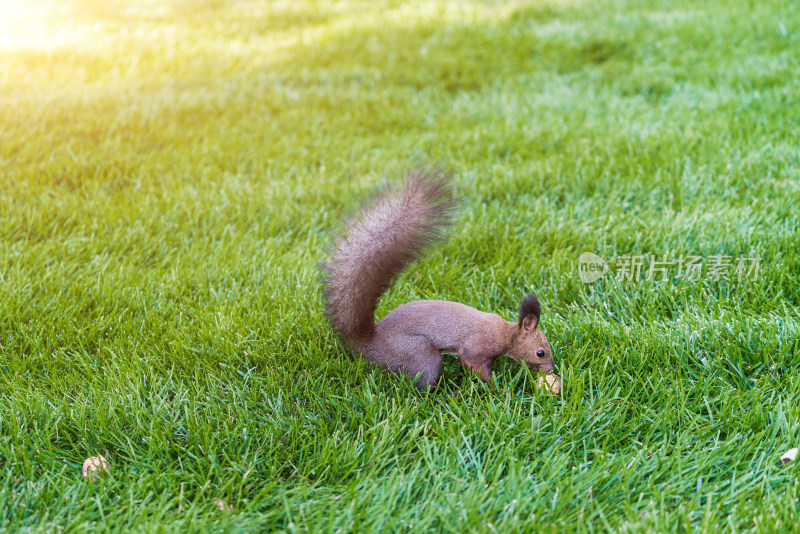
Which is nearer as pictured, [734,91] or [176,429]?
[176,429]

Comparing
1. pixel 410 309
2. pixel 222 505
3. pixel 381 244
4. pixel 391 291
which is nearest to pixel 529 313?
pixel 410 309

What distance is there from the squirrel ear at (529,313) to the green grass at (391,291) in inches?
6.7

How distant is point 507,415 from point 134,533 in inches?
37.3

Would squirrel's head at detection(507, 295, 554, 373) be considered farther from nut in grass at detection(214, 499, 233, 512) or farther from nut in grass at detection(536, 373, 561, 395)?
nut in grass at detection(214, 499, 233, 512)

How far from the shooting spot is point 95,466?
1.73 metres

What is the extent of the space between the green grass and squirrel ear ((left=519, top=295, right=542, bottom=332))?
171 mm

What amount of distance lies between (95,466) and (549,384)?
3.98 ft

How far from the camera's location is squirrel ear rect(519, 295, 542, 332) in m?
1.93

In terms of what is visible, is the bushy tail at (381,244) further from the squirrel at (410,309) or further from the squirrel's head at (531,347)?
the squirrel's head at (531,347)

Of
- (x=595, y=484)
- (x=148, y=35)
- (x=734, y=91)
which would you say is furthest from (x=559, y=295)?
(x=148, y=35)

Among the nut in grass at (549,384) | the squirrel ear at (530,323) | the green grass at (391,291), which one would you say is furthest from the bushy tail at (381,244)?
the nut in grass at (549,384)

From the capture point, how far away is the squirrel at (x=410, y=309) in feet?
6.08

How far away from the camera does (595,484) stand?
65.1 inches

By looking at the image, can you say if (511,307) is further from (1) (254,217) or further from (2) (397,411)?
(1) (254,217)
